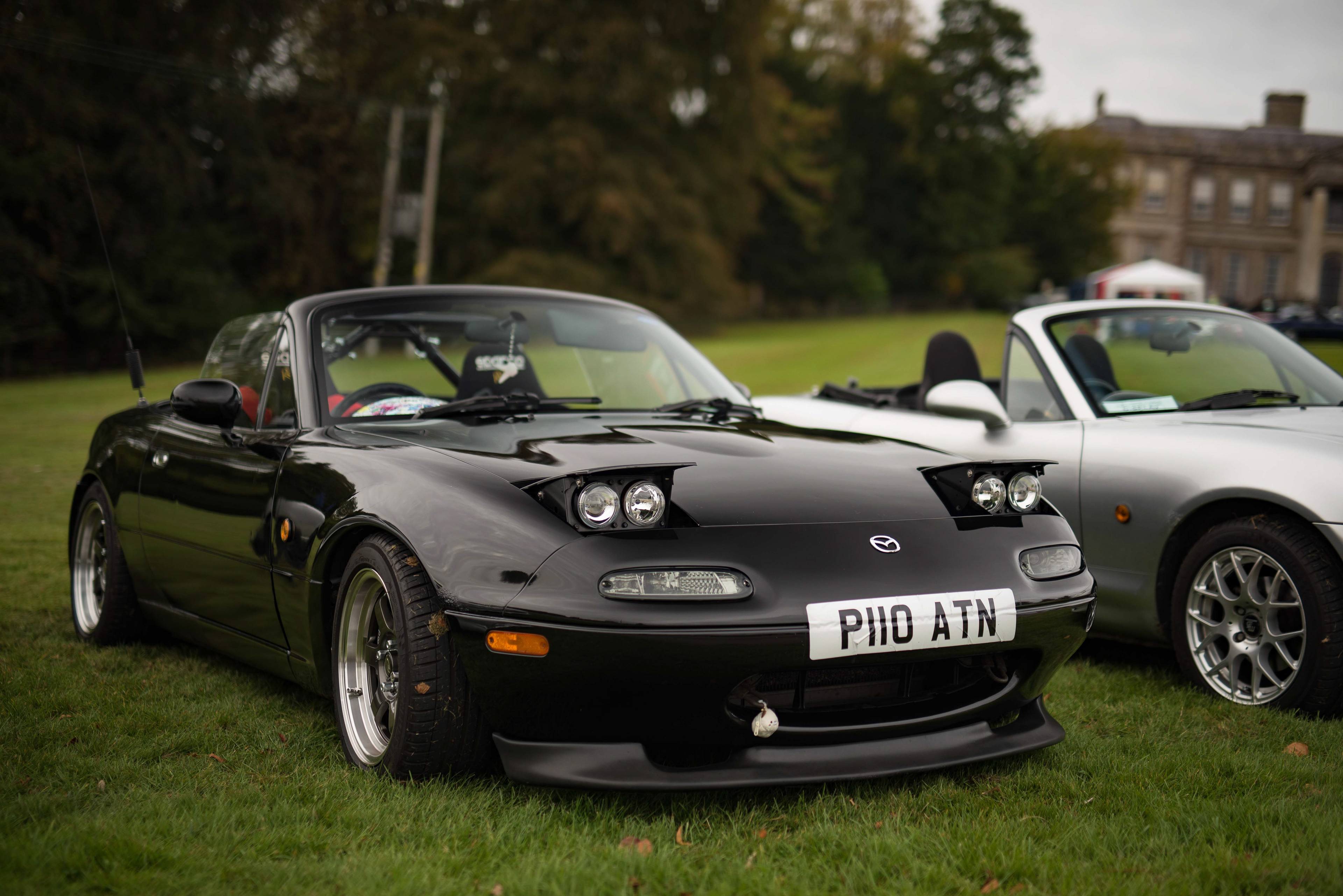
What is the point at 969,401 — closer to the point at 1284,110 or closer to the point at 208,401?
the point at 208,401

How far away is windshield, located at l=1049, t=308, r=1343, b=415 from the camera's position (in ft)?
16.5

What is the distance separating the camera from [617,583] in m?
2.70

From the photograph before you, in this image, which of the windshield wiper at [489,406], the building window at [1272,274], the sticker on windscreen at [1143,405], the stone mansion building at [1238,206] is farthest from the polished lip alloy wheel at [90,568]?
the building window at [1272,274]

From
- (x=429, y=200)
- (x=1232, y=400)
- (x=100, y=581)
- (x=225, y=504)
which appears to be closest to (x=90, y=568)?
(x=100, y=581)

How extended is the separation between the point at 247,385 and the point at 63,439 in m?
11.5

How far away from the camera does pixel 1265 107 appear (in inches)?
3014

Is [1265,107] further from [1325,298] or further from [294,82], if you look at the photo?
[294,82]

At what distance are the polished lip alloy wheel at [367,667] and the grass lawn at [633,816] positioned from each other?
127mm

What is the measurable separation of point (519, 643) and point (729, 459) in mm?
905

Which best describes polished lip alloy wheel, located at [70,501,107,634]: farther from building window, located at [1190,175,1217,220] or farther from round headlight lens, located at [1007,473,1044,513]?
building window, located at [1190,175,1217,220]

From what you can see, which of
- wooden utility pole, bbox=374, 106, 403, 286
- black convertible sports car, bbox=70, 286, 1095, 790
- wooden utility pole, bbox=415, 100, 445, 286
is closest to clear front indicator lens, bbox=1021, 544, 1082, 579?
black convertible sports car, bbox=70, 286, 1095, 790

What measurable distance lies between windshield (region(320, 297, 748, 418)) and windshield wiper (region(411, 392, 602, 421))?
126 mm

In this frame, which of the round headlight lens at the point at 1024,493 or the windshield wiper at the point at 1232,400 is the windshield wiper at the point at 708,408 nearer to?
the round headlight lens at the point at 1024,493

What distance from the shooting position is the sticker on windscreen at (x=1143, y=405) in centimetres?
494
